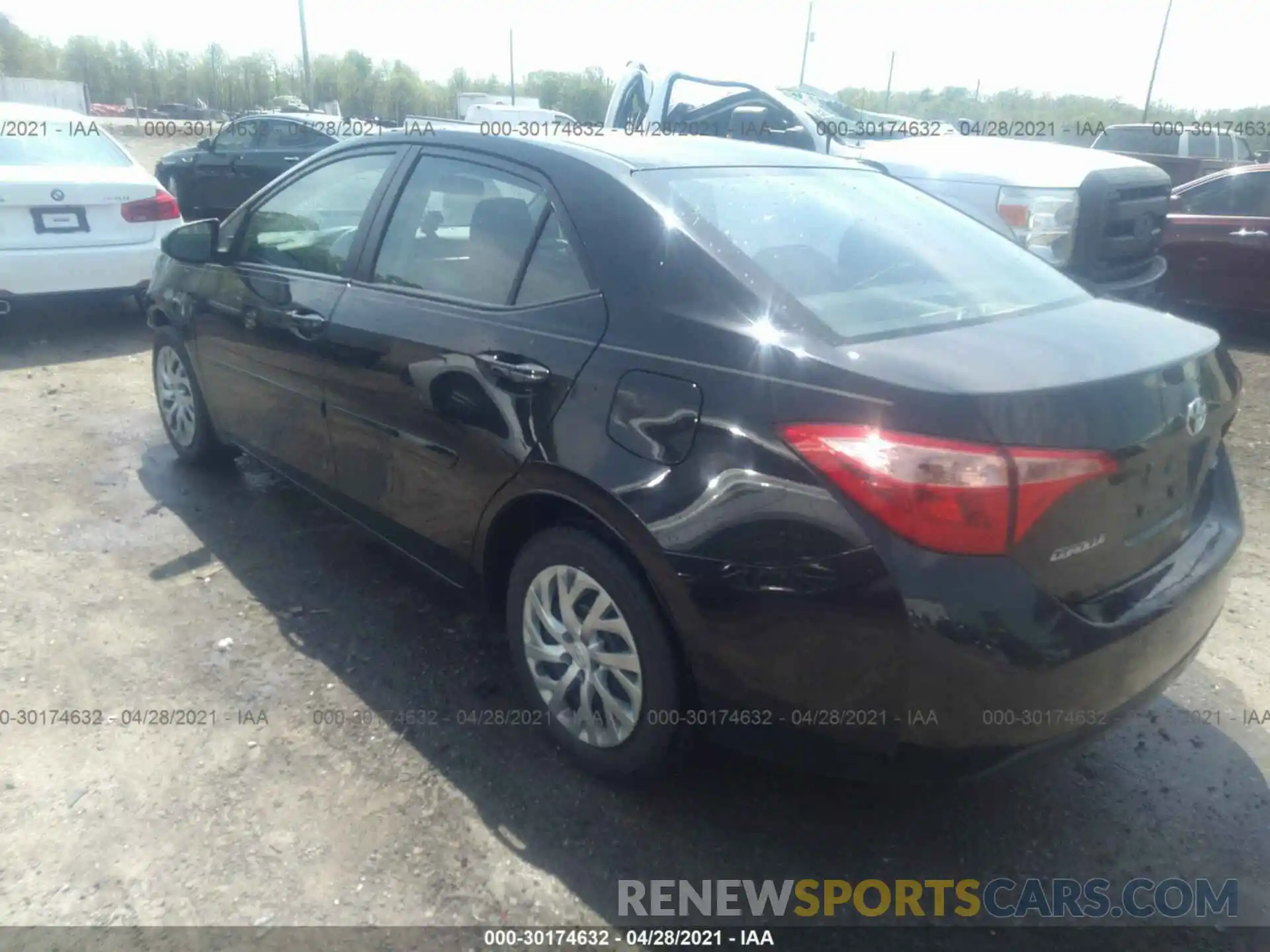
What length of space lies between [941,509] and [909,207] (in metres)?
1.51

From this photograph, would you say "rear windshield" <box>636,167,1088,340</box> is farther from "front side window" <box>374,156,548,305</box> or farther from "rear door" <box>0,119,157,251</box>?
"rear door" <box>0,119,157,251</box>

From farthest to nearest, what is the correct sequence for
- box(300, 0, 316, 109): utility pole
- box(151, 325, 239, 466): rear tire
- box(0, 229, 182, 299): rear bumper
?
1. box(300, 0, 316, 109): utility pole
2. box(0, 229, 182, 299): rear bumper
3. box(151, 325, 239, 466): rear tire

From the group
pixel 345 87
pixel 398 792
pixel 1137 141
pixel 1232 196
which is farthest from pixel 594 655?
pixel 345 87

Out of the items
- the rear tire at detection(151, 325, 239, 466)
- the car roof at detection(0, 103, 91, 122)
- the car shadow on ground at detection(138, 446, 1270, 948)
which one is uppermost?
the car roof at detection(0, 103, 91, 122)

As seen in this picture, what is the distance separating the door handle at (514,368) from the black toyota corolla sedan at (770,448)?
15mm

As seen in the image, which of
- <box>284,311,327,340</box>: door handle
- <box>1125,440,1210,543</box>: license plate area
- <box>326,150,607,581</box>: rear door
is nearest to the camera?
<box>1125,440,1210,543</box>: license plate area

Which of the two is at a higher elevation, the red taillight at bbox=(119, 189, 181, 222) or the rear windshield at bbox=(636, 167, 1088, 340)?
the rear windshield at bbox=(636, 167, 1088, 340)

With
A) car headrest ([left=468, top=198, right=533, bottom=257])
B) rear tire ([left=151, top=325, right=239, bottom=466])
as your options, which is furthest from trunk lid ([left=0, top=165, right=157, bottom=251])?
car headrest ([left=468, top=198, right=533, bottom=257])

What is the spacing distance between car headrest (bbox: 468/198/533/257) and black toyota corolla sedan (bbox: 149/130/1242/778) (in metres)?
0.01

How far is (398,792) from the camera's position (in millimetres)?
2771

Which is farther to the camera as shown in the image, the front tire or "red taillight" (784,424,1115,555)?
the front tire

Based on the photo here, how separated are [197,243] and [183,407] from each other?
3.35ft

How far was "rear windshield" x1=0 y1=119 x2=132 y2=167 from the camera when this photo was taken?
7.05 m

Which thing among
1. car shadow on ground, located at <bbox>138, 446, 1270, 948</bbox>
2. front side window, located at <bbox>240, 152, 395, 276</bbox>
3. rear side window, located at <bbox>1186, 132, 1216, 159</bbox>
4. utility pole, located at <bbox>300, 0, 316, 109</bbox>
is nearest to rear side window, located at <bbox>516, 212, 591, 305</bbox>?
front side window, located at <bbox>240, 152, 395, 276</bbox>
